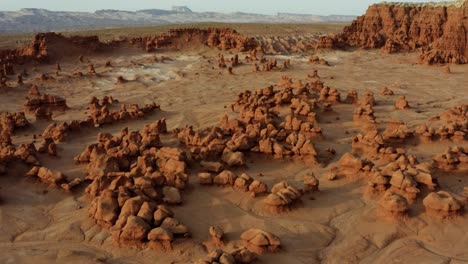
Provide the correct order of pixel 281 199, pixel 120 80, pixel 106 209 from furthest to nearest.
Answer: pixel 120 80
pixel 281 199
pixel 106 209

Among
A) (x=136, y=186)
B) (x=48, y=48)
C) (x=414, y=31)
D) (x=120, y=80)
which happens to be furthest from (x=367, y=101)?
(x=414, y=31)

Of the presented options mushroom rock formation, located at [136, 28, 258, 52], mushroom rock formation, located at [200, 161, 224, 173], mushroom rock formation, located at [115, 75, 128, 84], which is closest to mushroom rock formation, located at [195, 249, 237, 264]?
mushroom rock formation, located at [200, 161, 224, 173]

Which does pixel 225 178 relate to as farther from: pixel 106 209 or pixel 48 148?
pixel 48 148

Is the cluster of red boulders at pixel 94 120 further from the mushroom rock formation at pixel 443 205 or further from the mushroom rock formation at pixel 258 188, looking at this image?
the mushroom rock formation at pixel 443 205

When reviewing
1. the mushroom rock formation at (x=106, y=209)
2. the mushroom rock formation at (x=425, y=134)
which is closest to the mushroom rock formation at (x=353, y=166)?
the mushroom rock formation at (x=425, y=134)

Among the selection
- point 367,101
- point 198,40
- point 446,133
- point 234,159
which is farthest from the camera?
point 198,40
